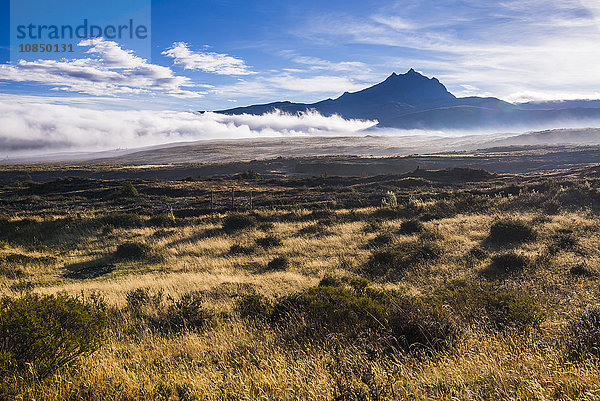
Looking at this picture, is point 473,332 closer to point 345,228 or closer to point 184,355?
point 184,355

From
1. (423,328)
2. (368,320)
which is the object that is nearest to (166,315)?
(368,320)

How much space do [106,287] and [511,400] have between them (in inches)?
474

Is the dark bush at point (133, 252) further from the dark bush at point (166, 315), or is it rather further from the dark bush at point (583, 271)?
the dark bush at point (583, 271)

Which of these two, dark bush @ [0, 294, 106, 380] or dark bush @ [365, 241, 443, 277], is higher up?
dark bush @ [0, 294, 106, 380]

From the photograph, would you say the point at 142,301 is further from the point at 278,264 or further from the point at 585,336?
the point at 585,336

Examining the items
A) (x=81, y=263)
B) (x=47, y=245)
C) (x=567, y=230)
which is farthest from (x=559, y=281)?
(x=47, y=245)

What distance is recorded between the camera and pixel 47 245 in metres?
18.8

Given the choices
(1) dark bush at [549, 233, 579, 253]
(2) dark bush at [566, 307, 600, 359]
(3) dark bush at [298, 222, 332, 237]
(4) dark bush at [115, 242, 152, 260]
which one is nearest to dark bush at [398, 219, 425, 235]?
(3) dark bush at [298, 222, 332, 237]

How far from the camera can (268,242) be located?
17234 mm

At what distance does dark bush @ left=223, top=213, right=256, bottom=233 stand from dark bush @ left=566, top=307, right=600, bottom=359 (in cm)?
1717

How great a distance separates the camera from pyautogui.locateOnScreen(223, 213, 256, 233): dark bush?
20891mm

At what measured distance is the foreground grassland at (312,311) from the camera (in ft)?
14.6

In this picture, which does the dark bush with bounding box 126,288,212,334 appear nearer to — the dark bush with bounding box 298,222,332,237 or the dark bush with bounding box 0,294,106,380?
the dark bush with bounding box 0,294,106,380

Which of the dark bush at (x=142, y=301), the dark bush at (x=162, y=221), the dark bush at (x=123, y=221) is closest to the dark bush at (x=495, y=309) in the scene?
the dark bush at (x=142, y=301)
